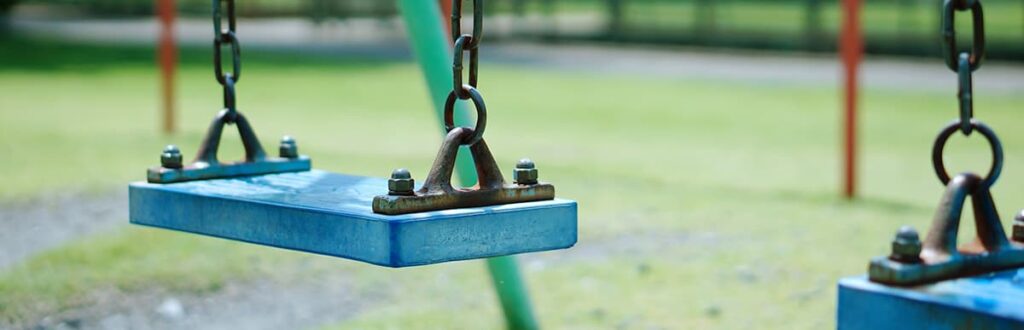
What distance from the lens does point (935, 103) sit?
10641mm

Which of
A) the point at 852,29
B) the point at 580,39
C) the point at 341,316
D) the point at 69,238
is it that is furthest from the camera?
the point at 580,39

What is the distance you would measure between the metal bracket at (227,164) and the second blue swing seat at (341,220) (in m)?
0.01

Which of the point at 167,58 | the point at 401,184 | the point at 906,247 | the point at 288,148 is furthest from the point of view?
the point at 167,58

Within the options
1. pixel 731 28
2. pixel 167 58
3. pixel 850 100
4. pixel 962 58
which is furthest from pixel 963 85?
pixel 731 28

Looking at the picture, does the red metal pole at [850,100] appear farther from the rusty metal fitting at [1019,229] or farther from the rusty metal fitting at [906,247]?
the rusty metal fitting at [906,247]

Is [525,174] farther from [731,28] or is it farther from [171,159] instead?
[731,28]

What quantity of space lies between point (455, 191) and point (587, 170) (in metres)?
4.75

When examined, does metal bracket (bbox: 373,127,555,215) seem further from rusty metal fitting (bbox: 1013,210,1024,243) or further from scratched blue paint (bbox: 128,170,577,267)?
rusty metal fitting (bbox: 1013,210,1024,243)

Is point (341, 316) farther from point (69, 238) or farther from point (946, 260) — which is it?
point (946, 260)

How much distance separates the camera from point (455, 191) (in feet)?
7.49

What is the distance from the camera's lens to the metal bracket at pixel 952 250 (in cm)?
173

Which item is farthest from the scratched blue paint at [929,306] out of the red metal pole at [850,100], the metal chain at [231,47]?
the red metal pole at [850,100]

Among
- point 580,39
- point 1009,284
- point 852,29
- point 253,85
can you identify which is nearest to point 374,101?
point 253,85

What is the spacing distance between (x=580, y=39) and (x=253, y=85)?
7.28 meters
